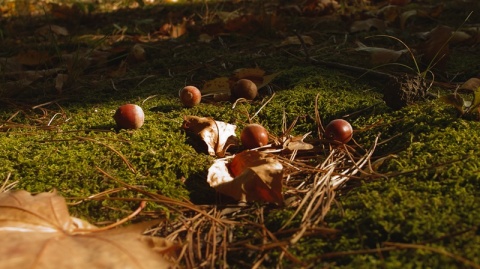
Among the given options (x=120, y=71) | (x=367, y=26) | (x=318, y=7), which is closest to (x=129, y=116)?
(x=120, y=71)

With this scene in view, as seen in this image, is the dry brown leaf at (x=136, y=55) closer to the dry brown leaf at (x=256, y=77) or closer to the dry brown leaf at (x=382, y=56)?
the dry brown leaf at (x=256, y=77)

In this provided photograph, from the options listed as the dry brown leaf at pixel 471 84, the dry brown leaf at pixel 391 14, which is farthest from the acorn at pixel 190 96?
the dry brown leaf at pixel 391 14

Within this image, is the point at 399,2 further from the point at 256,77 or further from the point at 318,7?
the point at 256,77

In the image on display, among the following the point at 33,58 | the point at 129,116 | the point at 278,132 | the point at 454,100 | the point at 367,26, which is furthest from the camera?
the point at 367,26

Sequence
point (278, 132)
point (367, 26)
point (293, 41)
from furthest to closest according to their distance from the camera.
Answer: point (367, 26), point (293, 41), point (278, 132)

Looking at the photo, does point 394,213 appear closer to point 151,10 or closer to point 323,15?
point 323,15

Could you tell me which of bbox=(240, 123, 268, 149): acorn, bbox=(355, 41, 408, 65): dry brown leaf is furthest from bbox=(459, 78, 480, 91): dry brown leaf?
bbox=(240, 123, 268, 149): acorn
